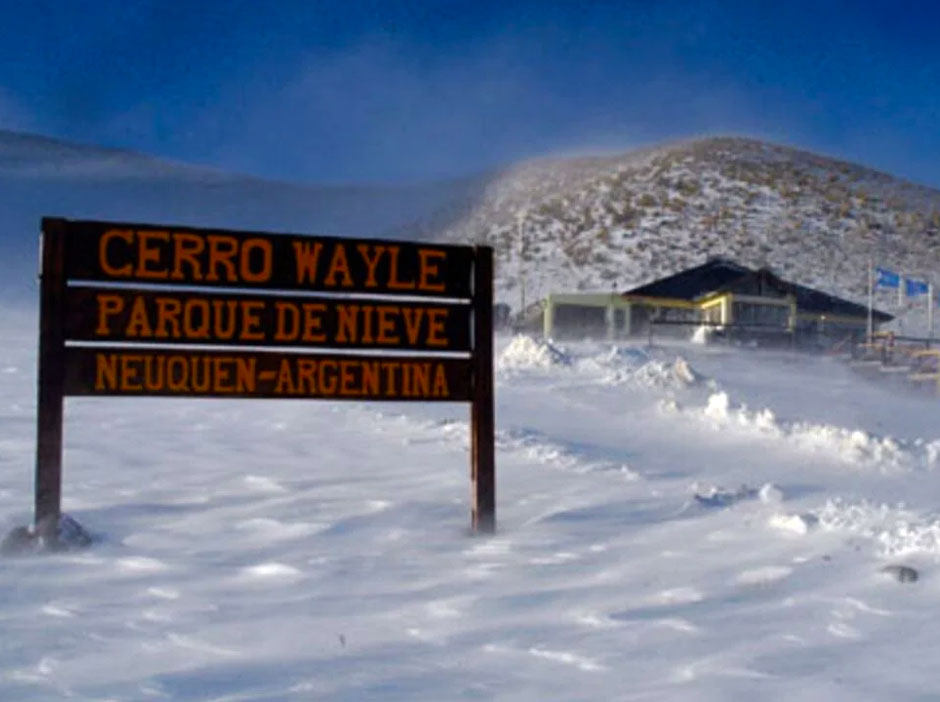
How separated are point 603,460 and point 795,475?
6.00 feet

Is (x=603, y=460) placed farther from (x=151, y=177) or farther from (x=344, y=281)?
(x=151, y=177)

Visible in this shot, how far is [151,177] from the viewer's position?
109 meters

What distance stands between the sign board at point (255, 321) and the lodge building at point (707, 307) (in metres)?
42.2

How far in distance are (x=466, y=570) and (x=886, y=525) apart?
119 inches

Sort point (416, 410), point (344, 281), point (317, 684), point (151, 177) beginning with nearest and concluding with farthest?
point (317, 684) < point (344, 281) < point (416, 410) < point (151, 177)

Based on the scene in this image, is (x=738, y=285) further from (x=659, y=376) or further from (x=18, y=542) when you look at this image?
(x=18, y=542)

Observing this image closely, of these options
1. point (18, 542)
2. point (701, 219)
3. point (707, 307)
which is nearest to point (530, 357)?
point (18, 542)

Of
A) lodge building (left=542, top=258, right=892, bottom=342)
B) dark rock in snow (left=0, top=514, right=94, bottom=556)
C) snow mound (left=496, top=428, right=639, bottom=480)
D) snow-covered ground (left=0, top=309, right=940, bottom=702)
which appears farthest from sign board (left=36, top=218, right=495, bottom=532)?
lodge building (left=542, top=258, right=892, bottom=342)

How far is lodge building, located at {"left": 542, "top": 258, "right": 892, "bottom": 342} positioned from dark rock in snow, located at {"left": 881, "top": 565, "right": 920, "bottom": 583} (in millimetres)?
43947

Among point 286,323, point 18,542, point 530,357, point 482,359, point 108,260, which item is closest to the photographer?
point 18,542

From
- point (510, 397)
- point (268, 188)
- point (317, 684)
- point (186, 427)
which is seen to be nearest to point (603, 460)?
point (186, 427)

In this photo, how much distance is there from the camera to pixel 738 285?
169ft

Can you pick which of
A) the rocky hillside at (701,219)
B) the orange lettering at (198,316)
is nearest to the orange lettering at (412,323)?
the orange lettering at (198,316)

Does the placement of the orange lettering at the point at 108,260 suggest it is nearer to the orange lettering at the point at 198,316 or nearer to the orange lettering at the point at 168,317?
the orange lettering at the point at 168,317
